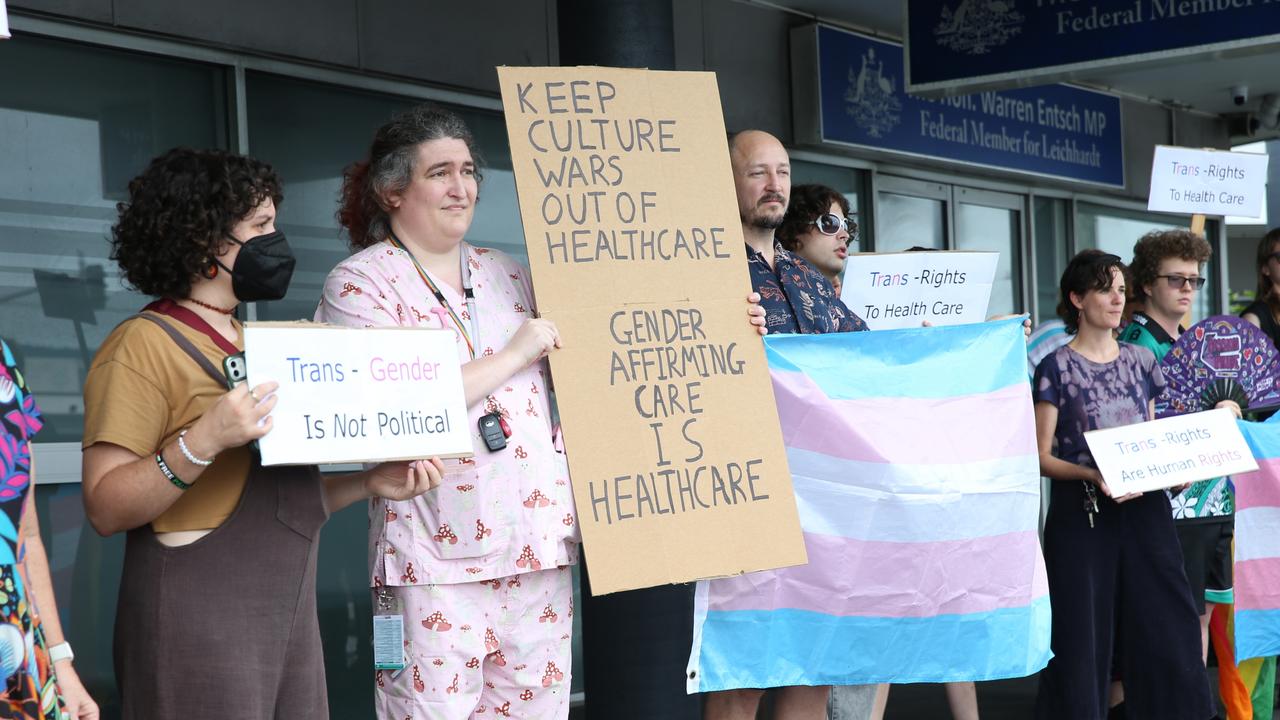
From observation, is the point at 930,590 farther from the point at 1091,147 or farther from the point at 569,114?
the point at 1091,147

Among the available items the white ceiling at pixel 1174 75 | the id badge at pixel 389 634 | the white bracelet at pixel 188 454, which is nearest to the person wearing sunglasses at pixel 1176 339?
the white ceiling at pixel 1174 75

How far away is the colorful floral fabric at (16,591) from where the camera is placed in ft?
6.08

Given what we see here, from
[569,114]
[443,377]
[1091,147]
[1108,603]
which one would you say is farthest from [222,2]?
[1091,147]

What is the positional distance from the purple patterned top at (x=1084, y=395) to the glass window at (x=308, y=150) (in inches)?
95.9

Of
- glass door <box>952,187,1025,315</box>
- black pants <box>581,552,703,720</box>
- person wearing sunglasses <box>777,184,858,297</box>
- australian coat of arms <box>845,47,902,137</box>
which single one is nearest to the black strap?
black pants <box>581,552,703,720</box>

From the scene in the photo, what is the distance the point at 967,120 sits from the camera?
773 cm

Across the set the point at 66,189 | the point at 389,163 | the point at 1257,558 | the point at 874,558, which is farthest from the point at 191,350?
the point at 1257,558

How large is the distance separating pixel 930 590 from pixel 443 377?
1.51m

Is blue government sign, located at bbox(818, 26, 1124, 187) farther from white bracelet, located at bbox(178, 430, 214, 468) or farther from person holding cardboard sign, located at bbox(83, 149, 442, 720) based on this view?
white bracelet, located at bbox(178, 430, 214, 468)

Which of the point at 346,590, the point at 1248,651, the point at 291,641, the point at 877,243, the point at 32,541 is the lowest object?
the point at 1248,651

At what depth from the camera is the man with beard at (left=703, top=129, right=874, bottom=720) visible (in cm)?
346

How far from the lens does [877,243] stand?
Answer: 747cm

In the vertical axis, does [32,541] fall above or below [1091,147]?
below

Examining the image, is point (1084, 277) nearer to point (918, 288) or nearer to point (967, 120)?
point (918, 288)
